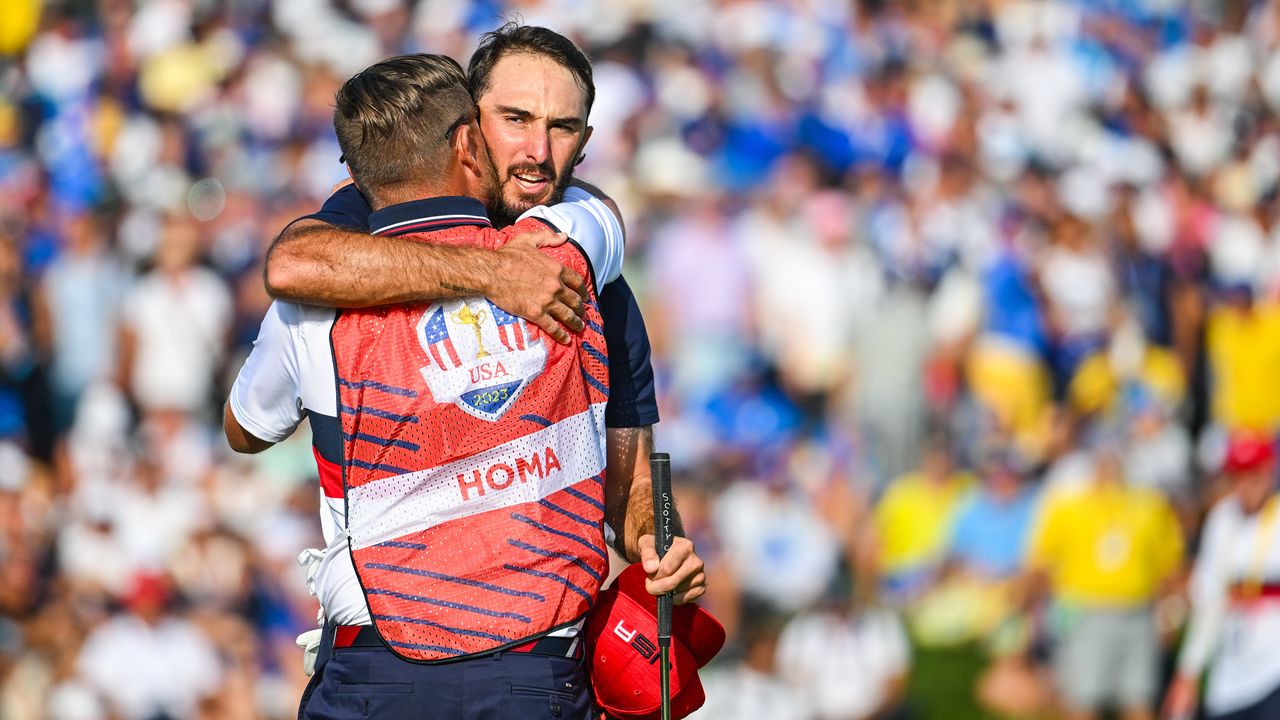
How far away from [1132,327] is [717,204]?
2.55m

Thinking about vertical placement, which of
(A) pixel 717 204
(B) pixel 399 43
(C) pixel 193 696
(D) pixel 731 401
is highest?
(B) pixel 399 43

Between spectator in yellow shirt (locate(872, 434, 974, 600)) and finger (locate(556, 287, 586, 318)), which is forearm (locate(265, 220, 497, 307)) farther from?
spectator in yellow shirt (locate(872, 434, 974, 600))

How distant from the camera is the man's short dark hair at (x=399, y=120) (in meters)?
3.09

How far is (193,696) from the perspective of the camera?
8531 millimetres

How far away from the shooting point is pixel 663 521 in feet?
10.7

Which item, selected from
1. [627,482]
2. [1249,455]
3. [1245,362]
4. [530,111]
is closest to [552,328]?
[627,482]

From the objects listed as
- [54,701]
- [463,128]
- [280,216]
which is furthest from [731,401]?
[463,128]

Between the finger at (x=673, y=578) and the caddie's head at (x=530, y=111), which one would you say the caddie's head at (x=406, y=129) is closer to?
the caddie's head at (x=530, y=111)

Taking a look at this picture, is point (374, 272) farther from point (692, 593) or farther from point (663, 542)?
point (692, 593)

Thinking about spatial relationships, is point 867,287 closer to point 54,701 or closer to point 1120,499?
point 1120,499

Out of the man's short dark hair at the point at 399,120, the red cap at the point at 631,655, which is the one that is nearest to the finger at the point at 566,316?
the man's short dark hair at the point at 399,120

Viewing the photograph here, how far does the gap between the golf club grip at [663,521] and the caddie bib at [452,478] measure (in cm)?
27

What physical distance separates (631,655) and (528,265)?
2.70 ft

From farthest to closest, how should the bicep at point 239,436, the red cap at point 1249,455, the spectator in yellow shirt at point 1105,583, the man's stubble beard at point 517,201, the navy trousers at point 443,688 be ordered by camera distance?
the spectator in yellow shirt at point 1105,583 < the red cap at point 1249,455 < the man's stubble beard at point 517,201 < the bicep at point 239,436 < the navy trousers at point 443,688
